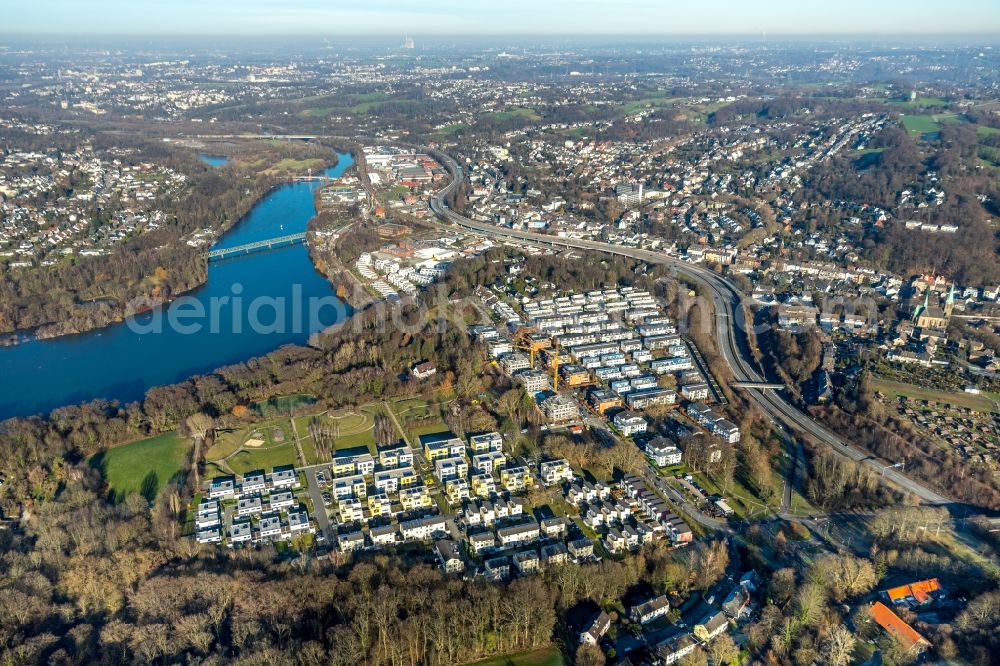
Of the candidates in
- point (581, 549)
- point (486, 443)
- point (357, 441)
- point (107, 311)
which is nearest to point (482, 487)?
point (486, 443)

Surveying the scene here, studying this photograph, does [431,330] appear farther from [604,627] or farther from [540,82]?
[540,82]

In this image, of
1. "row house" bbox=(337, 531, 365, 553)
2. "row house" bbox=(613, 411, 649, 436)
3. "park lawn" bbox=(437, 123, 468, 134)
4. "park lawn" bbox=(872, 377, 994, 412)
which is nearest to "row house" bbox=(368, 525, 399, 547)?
"row house" bbox=(337, 531, 365, 553)

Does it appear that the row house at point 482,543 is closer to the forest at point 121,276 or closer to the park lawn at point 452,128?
the forest at point 121,276

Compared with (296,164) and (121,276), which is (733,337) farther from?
(296,164)

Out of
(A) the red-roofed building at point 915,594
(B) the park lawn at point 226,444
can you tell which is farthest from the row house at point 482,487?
(A) the red-roofed building at point 915,594

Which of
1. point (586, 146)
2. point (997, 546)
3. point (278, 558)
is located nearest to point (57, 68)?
point (586, 146)
